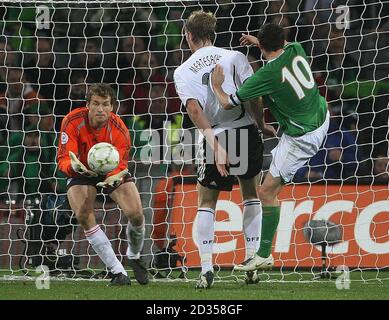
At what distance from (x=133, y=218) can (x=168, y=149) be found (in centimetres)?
219

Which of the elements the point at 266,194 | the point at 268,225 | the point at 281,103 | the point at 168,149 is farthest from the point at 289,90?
the point at 168,149

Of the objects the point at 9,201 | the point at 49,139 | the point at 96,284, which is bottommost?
the point at 96,284

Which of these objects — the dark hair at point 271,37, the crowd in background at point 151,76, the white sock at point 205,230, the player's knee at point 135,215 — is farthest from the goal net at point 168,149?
the dark hair at point 271,37

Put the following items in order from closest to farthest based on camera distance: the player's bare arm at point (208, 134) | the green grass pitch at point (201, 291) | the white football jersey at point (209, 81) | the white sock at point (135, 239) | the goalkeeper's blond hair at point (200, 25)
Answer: the green grass pitch at point (201, 291) → the player's bare arm at point (208, 134) → the goalkeeper's blond hair at point (200, 25) → the white football jersey at point (209, 81) → the white sock at point (135, 239)

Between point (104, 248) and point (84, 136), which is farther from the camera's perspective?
point (84, 136)

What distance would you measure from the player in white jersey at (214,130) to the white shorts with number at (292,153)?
19 cm

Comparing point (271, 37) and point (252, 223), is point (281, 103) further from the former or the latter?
point (252, 223)

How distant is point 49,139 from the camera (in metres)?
10.5

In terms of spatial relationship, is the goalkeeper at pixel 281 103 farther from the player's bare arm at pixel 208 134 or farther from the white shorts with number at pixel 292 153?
the player's bare arm at pixel 208 134

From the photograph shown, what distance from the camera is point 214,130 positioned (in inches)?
318

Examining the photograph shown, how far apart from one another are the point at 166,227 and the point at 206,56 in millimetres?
2405

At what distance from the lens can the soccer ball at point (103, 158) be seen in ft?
25.7

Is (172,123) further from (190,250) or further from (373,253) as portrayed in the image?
Result: (373,253)

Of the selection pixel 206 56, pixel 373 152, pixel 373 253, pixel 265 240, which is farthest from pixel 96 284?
pixel 373 152
